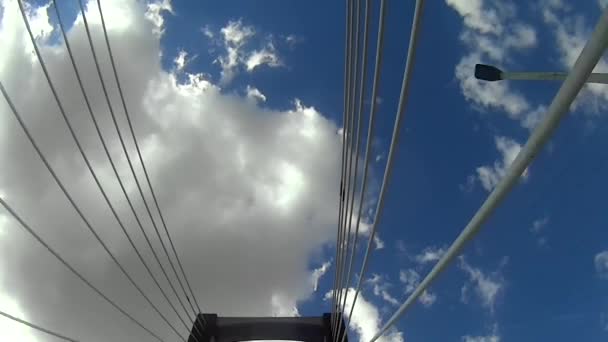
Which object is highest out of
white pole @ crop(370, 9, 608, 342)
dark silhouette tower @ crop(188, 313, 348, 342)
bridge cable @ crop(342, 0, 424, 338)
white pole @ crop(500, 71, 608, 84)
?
white pole @ crop(500, 71, 608, 84)

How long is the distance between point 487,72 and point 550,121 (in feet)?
28.1

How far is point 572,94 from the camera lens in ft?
4.42

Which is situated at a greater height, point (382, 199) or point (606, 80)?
point (606, 80)

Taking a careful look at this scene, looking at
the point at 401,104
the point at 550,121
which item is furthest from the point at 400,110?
the point at 550,121

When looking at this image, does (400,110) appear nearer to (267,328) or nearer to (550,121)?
(550,121)

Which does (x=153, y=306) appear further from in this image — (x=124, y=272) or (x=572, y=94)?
(x=572, y=94)

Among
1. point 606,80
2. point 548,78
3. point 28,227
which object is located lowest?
point 28,227

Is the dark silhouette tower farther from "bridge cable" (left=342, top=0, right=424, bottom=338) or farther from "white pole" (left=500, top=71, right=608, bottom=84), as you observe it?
"bridge cable" (left=342, top=0, right=424, bottom=338)

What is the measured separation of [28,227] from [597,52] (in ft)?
13.9

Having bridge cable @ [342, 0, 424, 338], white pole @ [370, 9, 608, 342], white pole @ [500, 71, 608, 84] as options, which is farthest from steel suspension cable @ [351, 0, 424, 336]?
white pole @ [500, 71, 608, 84]

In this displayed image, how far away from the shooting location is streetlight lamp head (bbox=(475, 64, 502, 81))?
30.0 feet

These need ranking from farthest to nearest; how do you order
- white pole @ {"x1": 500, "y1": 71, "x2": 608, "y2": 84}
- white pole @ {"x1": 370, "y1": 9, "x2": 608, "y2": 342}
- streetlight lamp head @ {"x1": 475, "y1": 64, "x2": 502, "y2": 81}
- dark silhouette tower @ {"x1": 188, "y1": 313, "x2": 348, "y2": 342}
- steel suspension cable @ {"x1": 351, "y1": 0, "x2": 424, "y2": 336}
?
dark silhouette tower @ {"x1": 188, "y1": 313, "x2": 348, "y2": 342} < streetlight lamp head @ {"x1": 475, "y1": 64, "x2": 502, "y2": 81} < white pole @ {"x1": 500, "y1": 71, "x2": 608, "y2": 84} < steel suspension cable @ {"x1": 351, "y1": 0, "x2": 424, "y2": 336} < white pole @ {"x1": 370, "y1": 9, "x2": 608, "y2": 342}

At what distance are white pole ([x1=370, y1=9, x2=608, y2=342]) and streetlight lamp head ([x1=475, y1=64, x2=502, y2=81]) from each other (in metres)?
7.71

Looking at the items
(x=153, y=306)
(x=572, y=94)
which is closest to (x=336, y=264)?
(x=153, y=306)
